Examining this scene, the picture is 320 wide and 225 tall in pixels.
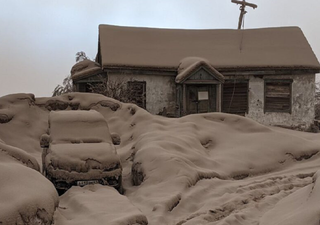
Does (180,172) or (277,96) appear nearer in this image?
(180,172)

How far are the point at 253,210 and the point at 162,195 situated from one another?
164cm

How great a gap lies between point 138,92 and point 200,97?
3.05 m

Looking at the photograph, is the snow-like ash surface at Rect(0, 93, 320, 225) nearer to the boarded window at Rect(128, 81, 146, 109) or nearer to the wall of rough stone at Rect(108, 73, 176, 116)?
the boarded window at Rect(128, 81, 146, 109)

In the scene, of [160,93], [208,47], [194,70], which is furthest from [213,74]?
[208,47]

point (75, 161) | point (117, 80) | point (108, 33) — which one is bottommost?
point (75, 161)

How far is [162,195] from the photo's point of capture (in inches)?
277

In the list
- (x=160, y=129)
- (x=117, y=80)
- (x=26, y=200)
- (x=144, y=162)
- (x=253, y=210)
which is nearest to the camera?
(x=26, y=200)

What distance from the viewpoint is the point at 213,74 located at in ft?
62.8

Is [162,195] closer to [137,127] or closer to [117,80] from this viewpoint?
[137,127]

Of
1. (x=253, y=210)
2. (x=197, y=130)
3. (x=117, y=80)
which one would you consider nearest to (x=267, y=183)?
(x=253, y=210)

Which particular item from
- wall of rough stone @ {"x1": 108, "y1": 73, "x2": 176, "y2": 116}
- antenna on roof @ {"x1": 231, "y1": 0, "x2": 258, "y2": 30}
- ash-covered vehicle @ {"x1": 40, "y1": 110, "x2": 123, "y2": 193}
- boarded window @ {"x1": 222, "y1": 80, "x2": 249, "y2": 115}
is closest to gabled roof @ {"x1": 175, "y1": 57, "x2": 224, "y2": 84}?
wall of rough stone @ {"x1": 108, "y1": 73, "x2": 176, "y2": 116}

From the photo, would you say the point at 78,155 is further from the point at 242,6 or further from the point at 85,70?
the point at 242,6

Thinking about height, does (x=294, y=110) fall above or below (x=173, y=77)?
below

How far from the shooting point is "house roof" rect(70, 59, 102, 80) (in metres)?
20.4
